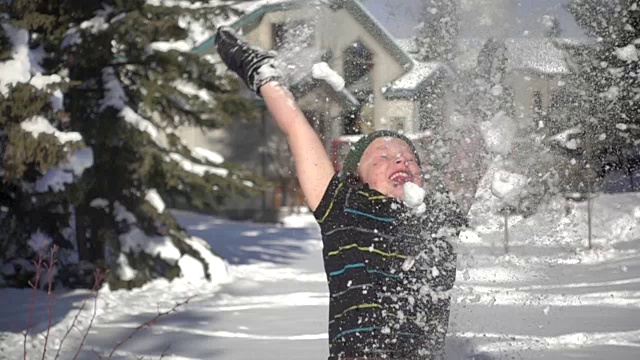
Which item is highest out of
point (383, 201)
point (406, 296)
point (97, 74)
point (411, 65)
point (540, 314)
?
point (97, 74)

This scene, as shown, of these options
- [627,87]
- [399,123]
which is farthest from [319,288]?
[399,123]

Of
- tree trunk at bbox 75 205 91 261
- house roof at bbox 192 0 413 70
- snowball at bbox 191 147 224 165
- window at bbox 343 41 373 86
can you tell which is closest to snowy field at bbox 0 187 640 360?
tree trunk at bbox 75 205 91 261

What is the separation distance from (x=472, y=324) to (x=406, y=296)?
5.52m

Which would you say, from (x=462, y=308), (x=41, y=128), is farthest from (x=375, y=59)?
(x=41, y=128)

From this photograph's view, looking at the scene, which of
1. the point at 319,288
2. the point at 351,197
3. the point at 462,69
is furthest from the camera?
the point at 319,288

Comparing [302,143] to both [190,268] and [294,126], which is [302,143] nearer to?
[294,126]

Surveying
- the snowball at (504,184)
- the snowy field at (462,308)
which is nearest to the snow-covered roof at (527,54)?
the snowy field at (462,308)

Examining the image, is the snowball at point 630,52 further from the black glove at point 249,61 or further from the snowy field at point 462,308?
the black glove at point 249,61

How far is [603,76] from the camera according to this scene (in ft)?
21.6

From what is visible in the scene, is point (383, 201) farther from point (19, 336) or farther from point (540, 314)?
point (540, 314)

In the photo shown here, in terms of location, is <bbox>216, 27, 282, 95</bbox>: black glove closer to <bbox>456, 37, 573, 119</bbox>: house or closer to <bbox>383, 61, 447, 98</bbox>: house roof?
<bbox>456, 37, 573, 119</bbox>: house

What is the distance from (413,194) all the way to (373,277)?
0.87 feet

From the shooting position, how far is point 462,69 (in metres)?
4.43

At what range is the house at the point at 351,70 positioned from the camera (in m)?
4.75
